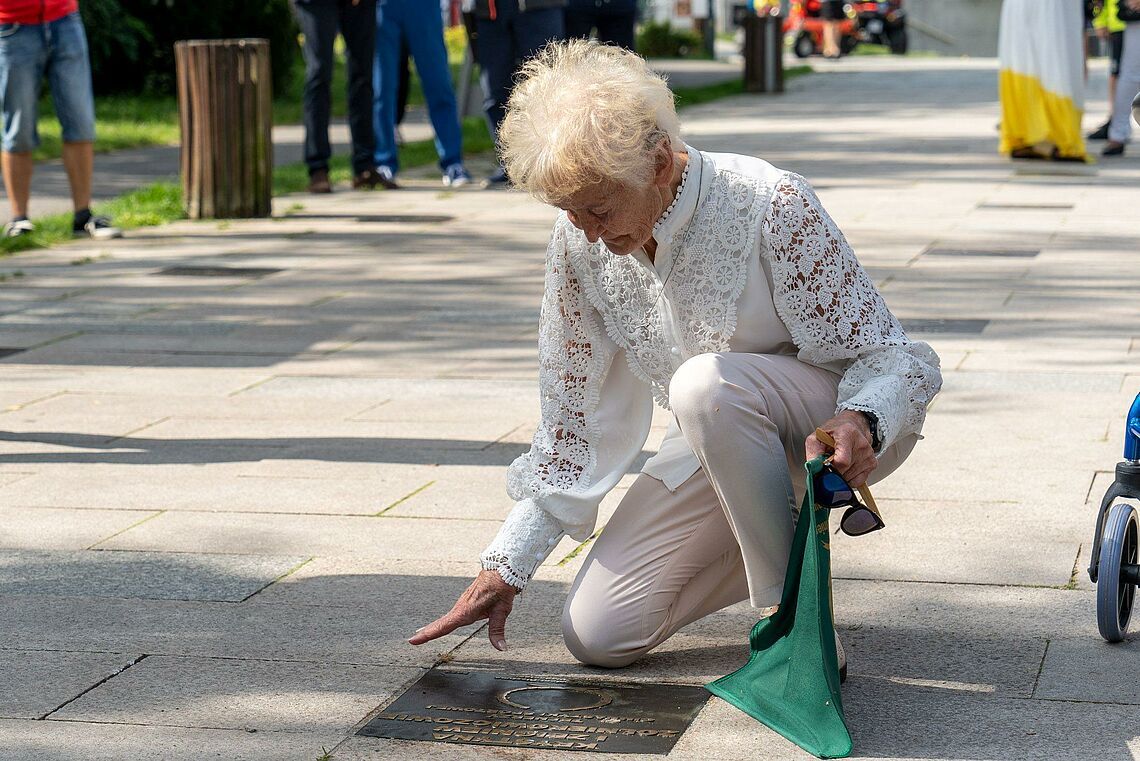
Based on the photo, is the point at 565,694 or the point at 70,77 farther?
the point at 70,77

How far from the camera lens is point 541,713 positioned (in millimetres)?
3186

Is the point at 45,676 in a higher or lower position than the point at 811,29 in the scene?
lower

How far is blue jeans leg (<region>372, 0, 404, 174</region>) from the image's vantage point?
11596 millimetres

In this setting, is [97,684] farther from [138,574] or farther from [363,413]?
[363,413]

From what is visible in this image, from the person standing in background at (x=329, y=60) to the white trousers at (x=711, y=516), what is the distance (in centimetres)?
792

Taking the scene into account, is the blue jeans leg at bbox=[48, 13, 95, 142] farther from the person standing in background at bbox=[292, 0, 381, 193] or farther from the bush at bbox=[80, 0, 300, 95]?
the bush at bbox=[80, 0, 300, 95]

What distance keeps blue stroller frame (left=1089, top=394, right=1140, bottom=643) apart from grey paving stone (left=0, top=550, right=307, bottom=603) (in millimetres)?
1824

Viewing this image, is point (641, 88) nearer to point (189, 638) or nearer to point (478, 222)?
point (189, 638)

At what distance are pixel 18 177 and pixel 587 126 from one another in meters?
7.03

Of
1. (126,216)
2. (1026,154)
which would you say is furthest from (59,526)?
(1026,154)

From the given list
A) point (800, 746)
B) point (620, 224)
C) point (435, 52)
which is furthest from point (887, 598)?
point (435, 52)

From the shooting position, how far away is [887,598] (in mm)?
3775

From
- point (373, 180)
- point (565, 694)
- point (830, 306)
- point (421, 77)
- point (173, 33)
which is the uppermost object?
point (173, 33)

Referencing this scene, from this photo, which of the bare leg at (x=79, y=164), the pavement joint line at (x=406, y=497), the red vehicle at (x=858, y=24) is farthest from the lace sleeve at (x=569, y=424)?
the red vehicle at (x=858, y=24)
